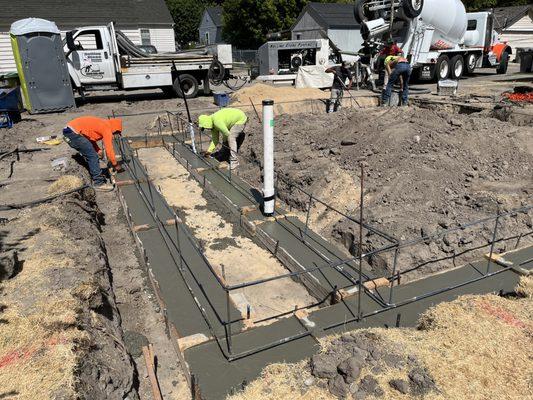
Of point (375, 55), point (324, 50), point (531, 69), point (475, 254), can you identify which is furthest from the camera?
point (531, 69)

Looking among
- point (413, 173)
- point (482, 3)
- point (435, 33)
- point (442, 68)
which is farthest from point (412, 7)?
point (482, 3)

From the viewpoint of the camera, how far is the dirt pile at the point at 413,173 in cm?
528

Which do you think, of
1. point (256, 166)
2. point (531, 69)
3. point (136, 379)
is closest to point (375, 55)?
point (256, 166)

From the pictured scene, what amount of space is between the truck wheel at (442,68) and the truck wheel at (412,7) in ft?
12.1

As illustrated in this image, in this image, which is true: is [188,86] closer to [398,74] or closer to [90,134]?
[398,74]

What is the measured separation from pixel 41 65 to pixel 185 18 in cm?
4742

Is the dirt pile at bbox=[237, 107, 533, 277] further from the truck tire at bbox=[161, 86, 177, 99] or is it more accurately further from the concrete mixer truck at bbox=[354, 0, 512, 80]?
the truck tire at bbox=[161, 86, 177, 99]

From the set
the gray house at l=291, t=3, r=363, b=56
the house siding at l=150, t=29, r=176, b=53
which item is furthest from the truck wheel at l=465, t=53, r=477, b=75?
the house siding at l=150, t=29, r=176, b=53

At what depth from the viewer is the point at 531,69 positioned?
2167cm

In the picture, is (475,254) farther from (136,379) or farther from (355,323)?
(136,379)

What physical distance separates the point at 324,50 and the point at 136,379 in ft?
60.0

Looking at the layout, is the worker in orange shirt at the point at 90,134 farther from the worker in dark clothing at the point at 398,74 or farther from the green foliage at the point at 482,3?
the green foliage at the point at 482,3

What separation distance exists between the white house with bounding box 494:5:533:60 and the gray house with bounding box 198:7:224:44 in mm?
29974

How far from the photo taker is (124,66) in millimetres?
14547
